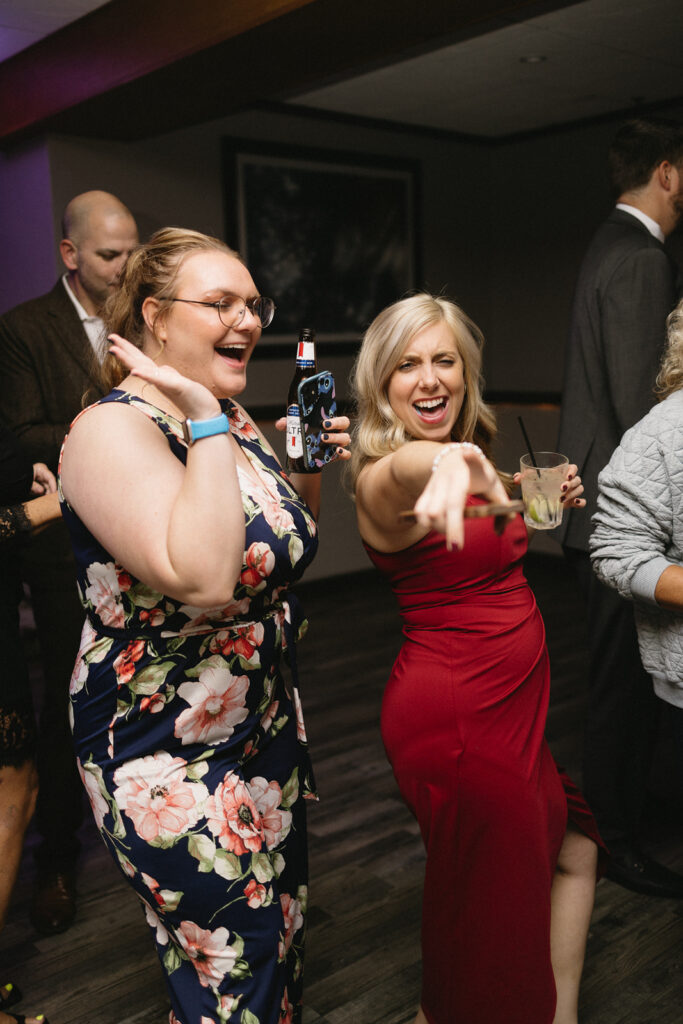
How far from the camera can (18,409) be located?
8.45 ft

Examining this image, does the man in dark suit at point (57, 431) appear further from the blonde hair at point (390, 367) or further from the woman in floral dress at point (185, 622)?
the woman in floral dress at point (185, 622)

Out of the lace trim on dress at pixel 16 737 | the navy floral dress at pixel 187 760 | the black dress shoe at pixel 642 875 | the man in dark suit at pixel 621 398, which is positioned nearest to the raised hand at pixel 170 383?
the navy floral dress at pixel 187 760

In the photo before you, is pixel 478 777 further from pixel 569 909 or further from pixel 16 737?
pixel 16 737

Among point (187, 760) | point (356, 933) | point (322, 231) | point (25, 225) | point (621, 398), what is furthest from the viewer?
point (322, 231)

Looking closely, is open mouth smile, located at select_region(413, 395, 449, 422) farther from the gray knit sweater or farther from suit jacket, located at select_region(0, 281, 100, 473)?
suit jacket, located at select_region(0, 281, 100, 473)

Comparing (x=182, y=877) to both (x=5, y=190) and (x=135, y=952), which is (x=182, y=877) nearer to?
(x=135, y=952)

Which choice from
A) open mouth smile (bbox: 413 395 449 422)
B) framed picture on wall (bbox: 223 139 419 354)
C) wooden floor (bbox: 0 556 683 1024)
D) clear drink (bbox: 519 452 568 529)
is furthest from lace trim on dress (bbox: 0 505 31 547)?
framed picture on wall (bbox: 223 139 419 354)

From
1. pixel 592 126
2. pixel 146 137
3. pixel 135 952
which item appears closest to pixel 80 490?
pixel 135 952

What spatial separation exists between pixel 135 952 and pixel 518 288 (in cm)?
540

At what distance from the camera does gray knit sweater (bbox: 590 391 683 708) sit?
1.80 m

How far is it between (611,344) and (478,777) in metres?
1.42

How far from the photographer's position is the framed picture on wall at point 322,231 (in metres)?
5.29

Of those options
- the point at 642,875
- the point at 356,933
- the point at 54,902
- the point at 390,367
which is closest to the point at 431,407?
the point at 390,367

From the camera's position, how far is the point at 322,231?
18.5ft
